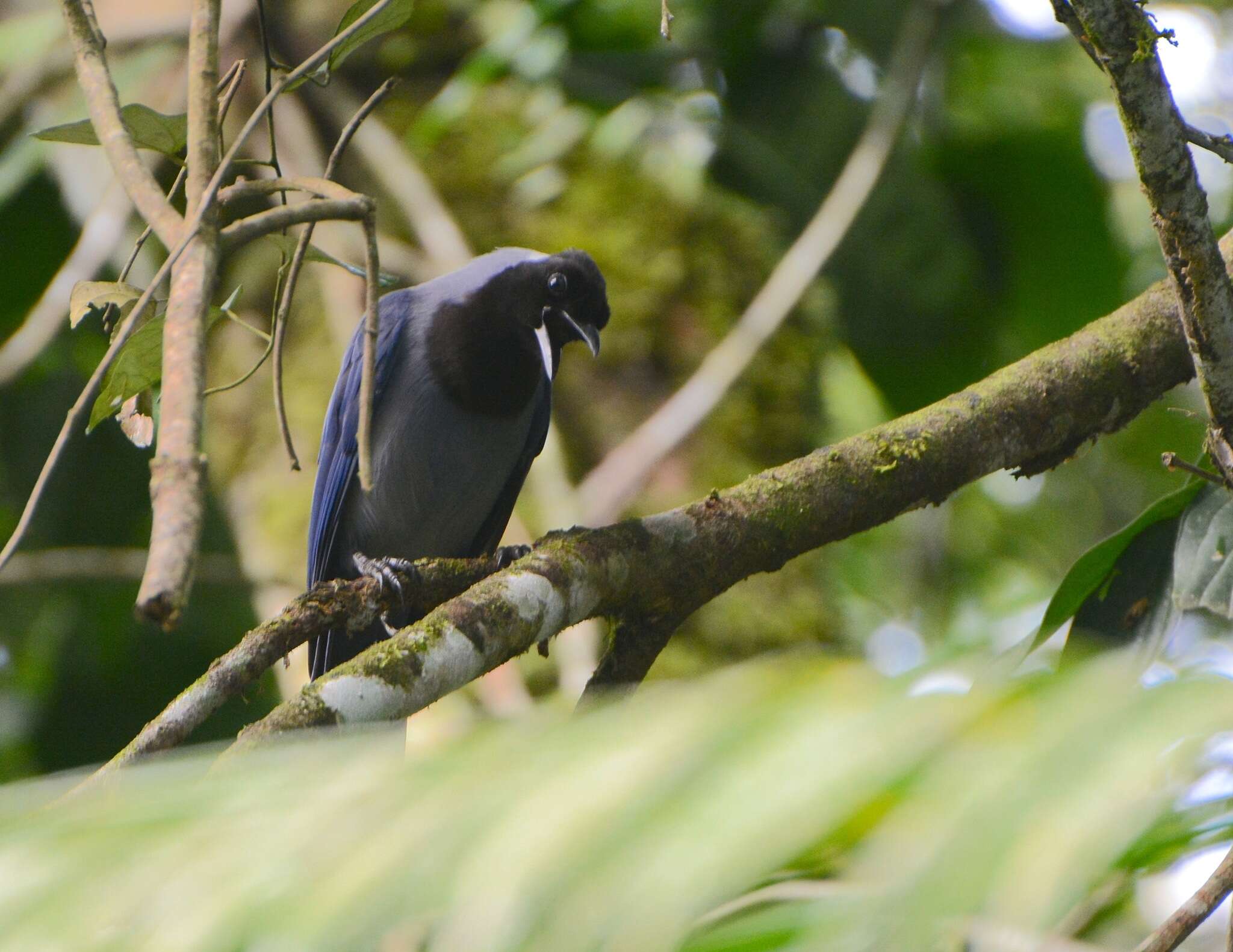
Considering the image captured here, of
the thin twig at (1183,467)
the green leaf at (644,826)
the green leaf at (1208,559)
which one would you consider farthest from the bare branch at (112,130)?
the green leaf at (1208,559)

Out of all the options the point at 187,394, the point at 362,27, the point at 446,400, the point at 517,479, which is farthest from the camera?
the point at 517,479

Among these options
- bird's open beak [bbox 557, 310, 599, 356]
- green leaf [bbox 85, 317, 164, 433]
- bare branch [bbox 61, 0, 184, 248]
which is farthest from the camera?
bird's open beak [bbox 557, 310, 599, 356]

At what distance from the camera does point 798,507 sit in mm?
2588

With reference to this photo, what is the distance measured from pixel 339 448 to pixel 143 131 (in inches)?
88.6

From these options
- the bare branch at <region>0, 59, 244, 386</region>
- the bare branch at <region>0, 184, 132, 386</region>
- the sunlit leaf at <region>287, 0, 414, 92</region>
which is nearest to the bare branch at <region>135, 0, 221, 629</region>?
the sunlit leaf at <region>287, 0, 414, 92</region>

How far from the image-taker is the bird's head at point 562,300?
4305 millimetres

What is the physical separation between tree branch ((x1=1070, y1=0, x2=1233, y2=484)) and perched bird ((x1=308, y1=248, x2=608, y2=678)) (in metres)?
2.31

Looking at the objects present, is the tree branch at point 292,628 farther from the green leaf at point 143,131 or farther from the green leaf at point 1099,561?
the green leaf at point 1099,561

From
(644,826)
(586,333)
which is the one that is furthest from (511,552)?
(644,826)

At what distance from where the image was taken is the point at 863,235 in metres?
5.56

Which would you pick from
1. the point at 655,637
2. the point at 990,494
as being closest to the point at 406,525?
the point at 655,637

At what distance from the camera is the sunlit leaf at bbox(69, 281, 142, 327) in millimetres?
2250

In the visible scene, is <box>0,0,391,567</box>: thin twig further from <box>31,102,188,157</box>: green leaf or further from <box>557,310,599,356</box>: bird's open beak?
<box>557,310,599,356</box>: bird's open beak

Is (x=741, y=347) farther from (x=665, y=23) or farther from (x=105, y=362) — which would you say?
(x=105, y=362)
